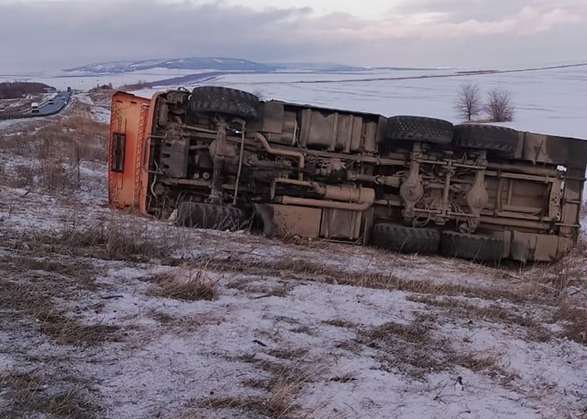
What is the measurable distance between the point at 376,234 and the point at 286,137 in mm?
1621

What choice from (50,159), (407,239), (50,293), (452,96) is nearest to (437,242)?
(407,239)

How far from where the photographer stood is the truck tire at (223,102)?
23.9ft

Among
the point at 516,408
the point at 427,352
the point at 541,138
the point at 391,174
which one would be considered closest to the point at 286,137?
the point at 391,174

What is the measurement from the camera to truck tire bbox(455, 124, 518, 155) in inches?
294

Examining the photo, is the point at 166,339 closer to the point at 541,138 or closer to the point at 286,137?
the point at 286,137

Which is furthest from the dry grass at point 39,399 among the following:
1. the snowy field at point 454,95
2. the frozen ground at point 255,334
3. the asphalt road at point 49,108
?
the snowy field at point 454,95

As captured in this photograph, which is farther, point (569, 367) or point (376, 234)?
point (376, 234)

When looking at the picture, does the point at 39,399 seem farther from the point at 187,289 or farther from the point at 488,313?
the point at 488,313

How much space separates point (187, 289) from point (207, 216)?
295 cm

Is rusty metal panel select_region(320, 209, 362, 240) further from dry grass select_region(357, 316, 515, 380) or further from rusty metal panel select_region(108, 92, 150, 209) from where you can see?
dry grass select_region(357, 316, 515, 380)

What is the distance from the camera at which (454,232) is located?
752 cm

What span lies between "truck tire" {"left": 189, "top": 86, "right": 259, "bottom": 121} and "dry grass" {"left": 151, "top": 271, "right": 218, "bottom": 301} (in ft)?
11.6

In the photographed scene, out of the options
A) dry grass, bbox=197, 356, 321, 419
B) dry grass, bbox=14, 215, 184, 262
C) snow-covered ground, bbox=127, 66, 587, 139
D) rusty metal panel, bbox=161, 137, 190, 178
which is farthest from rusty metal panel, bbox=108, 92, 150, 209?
snow-covered ground, bbox=127, 66, 587, 139

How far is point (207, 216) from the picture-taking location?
6.89 meters
